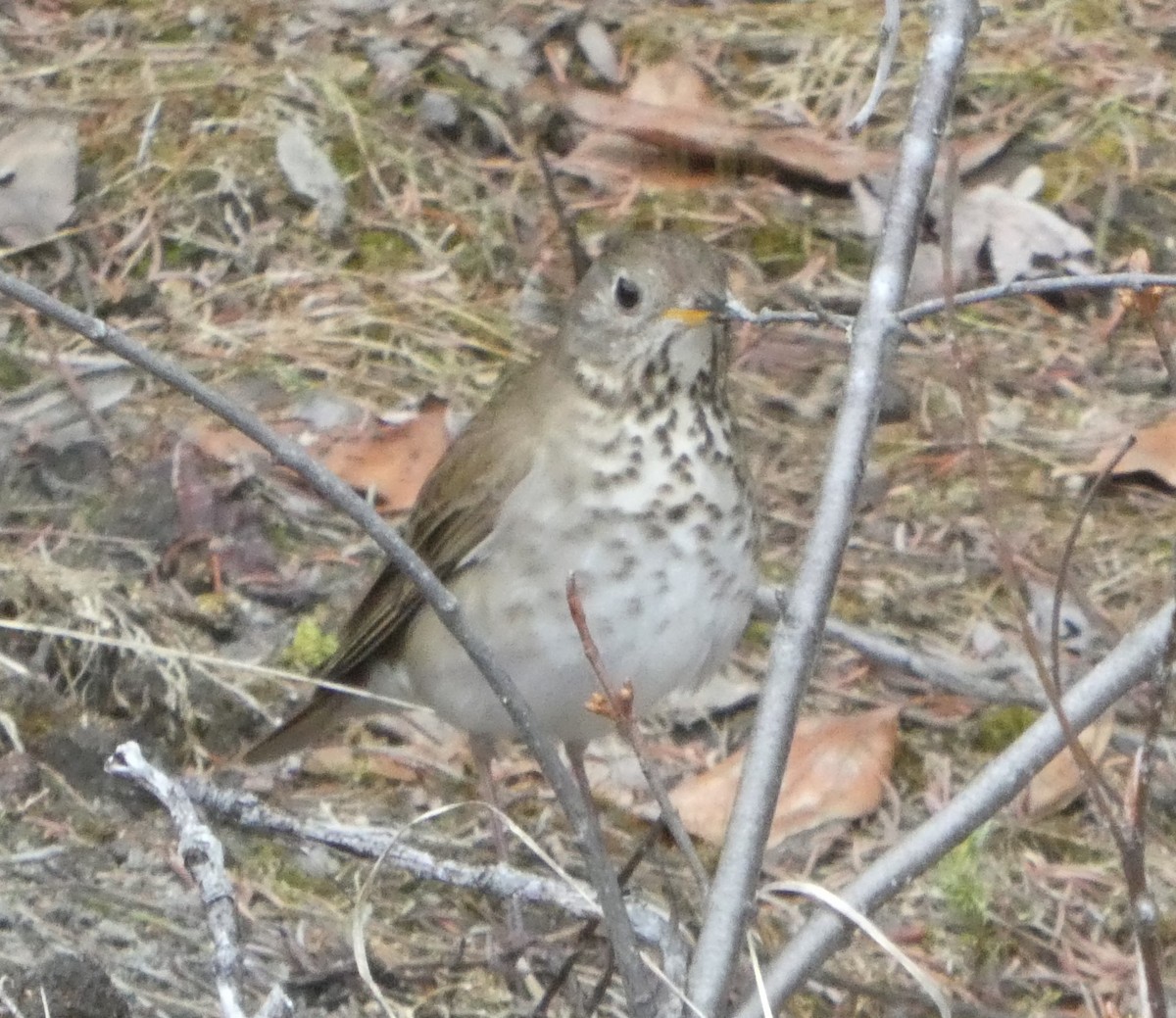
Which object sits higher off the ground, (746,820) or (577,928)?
(746,820)

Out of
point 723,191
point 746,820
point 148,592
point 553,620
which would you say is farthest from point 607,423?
point 723,191

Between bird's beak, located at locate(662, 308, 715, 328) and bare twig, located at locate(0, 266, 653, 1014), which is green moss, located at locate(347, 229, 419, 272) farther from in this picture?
bare twig, located at locate(0, 266, 653, 1014)

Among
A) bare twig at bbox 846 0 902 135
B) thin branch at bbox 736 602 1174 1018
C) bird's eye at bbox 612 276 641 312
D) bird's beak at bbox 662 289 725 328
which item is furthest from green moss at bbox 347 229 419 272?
thin branch at bbox 736 602 1174 1018

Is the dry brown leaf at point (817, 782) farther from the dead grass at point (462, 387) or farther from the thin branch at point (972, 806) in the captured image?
the thin branch at point (972, 806)

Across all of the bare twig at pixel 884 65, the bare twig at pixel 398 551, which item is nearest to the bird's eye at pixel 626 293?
the bare twig at pixel 884 65

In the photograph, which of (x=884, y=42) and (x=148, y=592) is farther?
(x=148, y=592)

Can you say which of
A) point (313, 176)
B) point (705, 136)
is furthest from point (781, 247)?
point (313, 176)

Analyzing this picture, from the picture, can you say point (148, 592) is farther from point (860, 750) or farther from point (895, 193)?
point (895, 193)
